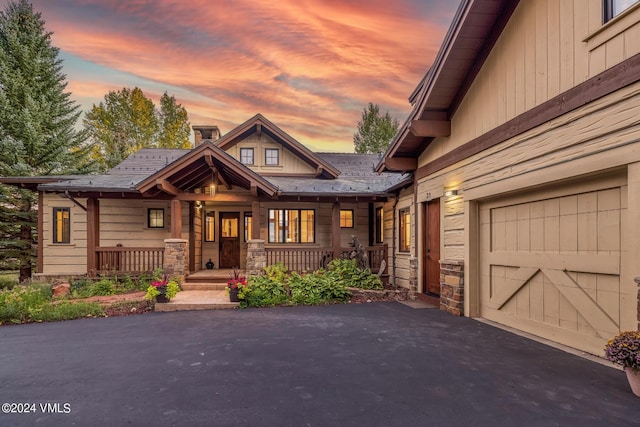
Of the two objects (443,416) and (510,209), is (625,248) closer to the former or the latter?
(510,209)

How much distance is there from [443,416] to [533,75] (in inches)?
184

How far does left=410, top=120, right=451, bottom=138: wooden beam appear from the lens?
6.94 m

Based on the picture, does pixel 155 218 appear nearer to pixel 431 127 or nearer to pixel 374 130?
pixel 431 127

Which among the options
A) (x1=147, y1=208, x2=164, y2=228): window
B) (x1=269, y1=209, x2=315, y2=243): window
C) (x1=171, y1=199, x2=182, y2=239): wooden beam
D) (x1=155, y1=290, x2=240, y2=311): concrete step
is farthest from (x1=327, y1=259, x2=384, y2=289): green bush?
(x1=147, y1=208, x2=164, y2=228): window

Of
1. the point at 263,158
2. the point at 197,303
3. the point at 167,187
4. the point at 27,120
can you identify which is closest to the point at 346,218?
the point at 263,158

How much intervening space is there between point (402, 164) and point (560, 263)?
15.6ft

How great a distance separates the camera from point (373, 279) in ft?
31.4

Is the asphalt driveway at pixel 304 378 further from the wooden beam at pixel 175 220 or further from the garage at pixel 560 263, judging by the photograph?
the wooden beam at pixel 175 220

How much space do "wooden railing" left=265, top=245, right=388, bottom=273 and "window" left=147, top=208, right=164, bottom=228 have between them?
159 inches

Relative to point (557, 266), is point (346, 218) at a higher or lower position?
higher

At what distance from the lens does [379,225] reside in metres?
12.2

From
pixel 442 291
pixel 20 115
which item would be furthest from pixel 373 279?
pixel 20 115

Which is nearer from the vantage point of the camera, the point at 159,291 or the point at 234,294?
the point at 159,291

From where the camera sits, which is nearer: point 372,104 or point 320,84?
point 320,84
